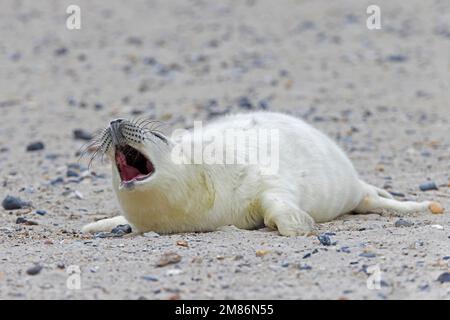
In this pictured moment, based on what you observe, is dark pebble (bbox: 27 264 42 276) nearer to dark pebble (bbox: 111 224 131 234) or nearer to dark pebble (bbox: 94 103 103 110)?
dark pebble (bbox: 111 224 131 234)

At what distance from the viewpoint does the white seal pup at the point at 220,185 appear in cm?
495

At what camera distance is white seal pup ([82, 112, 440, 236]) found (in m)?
4.95

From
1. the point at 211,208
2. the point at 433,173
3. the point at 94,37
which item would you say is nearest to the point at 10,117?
the point at 94,37

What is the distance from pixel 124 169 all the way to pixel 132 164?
120 millimetres

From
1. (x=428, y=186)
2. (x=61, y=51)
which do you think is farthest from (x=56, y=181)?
(x=61, y=51)

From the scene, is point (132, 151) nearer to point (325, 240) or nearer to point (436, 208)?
point (325, 240)

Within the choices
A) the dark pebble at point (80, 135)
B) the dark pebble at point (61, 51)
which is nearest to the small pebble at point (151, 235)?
the dark pebble at point (80, 135)

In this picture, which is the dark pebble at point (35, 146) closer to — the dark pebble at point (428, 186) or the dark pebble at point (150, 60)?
the dark pebble at point (428, 186)

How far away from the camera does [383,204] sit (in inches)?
241

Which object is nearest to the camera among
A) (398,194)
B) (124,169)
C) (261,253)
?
(261,253)

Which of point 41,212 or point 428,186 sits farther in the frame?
point 428,186

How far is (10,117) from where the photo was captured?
10.3 meters

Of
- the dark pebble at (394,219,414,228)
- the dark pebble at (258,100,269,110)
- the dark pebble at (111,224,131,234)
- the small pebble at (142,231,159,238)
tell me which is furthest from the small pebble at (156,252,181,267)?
the dark pebble at (258,100,269,110)
